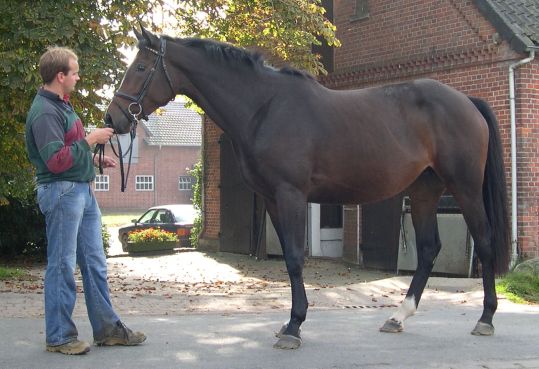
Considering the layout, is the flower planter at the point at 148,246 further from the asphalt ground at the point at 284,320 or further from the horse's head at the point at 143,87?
the horse's head at the point at 143,87

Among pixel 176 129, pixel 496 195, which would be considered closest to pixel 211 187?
pixel 496 195

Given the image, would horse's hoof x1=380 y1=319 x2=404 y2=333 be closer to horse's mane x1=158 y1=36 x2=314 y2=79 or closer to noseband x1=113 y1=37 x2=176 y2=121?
horse's mane x1=158 y1=36 x2=314 y2=79

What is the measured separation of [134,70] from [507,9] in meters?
9.85

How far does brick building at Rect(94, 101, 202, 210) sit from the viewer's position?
58.6 metres

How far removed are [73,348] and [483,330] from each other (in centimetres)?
340

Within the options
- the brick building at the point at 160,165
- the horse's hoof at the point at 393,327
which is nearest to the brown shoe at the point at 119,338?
the horse's hoof at the point at 393,327

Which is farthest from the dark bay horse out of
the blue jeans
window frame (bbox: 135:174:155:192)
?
window frame (bbox: 135:174:155:192)

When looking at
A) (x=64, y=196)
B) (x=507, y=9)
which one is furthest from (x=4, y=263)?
(x=64, y=196)

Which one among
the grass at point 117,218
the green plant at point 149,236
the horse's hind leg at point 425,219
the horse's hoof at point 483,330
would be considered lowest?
the grass at point 117,218

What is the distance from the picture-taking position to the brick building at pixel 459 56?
12969 mm

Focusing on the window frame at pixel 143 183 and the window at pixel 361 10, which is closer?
the window at pixel 361 10

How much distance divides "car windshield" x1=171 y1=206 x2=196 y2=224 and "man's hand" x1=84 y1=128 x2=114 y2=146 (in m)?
19.0

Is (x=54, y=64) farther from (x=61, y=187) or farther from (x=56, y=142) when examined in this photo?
(x=61, y=187)

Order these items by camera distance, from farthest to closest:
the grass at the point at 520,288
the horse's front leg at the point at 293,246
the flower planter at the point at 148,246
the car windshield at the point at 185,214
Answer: the car windshield at the point at 185,214
the flower planter at the point at 148,246
the grass at the point at 520,288
the horse's front leg at the point at 293,246
